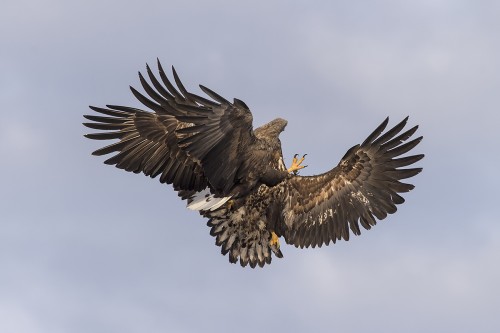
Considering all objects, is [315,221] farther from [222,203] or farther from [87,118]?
[87,118]

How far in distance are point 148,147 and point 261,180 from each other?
2079 mm

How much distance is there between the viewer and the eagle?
65.4 ft

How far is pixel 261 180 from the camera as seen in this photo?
65.5ft

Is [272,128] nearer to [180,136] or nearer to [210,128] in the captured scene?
[180,136]

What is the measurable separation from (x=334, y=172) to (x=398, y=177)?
1118 millimetres

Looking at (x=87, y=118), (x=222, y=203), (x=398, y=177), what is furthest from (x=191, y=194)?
(x=398, y=177)

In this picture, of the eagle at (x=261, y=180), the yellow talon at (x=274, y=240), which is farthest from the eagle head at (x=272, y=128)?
the yellow talon at (x=274, y=240)

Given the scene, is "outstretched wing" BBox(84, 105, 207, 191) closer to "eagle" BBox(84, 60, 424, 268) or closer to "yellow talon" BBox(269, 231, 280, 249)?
"eagle" BBox(84, 60, 424, 268)

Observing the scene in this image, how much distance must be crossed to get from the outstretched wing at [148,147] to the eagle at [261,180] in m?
0.02

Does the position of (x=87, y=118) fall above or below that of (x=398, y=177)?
above

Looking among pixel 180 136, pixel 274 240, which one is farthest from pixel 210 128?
pixel 274 240

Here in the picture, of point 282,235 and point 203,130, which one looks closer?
point 203,130

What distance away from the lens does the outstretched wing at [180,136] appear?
60.5ft

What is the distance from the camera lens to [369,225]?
2083cm
